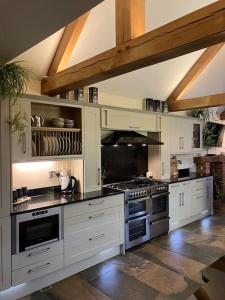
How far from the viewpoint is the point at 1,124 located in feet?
7.86

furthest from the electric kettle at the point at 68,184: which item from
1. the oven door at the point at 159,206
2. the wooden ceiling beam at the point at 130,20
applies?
the wooden ceiling beam at the point at 130,20

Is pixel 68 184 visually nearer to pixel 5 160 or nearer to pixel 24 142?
pixel 24 142

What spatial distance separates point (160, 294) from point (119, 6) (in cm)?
291

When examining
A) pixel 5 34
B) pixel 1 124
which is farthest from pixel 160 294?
pixel 5 34

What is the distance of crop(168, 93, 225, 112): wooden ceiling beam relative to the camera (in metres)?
4.05

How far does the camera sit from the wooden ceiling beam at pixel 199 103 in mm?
4055

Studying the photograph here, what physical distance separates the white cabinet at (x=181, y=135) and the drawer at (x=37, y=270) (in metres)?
2.97

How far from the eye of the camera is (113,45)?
3.22 m

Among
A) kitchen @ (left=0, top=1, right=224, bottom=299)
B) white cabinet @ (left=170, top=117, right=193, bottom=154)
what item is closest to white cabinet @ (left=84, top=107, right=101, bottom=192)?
kitchen @ (left=0, top=1, right=224, bottom=299)

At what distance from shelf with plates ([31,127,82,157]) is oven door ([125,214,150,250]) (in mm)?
1338

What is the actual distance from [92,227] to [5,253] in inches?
41.8

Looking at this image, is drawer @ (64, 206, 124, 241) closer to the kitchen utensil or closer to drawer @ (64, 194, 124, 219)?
drawer @ (64, 194, 124, 219)

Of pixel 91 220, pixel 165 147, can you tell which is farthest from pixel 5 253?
pixel 165 147

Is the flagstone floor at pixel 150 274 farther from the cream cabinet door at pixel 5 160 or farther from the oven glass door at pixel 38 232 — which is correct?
the cream cabinet door at pixel 5 160
